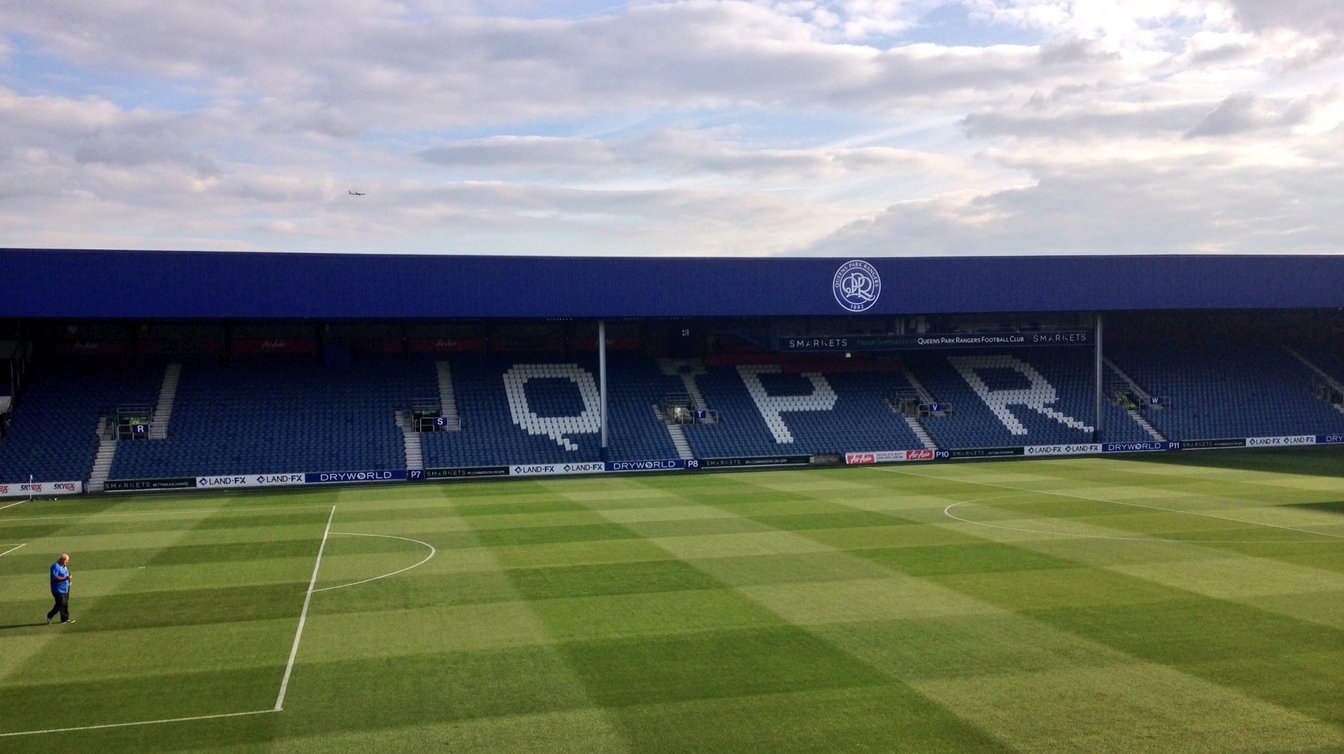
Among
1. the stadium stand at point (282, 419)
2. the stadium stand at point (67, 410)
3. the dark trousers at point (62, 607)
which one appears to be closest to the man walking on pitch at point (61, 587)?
the dark trousers at point (62, 607)

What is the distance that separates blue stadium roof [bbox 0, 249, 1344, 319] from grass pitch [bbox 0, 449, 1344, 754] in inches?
582

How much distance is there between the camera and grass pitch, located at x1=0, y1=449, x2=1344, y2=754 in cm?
1398

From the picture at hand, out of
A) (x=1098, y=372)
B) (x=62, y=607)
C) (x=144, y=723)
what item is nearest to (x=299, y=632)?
(x=144, y=723)

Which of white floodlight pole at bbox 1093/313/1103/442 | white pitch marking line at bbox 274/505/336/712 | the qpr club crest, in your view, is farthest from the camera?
white floodlight pole at bbox 1093/313/1103/442

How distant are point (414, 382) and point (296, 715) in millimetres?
40175

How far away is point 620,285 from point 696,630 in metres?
33.0

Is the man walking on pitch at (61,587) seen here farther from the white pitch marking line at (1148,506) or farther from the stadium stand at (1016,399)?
the stadium stand at (1016,399)

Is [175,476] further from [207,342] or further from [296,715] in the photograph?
[296,715]

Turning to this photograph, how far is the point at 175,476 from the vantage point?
4466 cm

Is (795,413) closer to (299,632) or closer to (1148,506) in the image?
(1148,506)

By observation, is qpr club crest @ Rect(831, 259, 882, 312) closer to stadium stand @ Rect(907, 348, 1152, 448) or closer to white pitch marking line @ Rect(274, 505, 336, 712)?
stadium stand @ Rect(907, 348, 1152, 448)

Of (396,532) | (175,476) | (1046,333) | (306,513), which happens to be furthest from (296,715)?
(1046,333)

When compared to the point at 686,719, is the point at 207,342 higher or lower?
higher

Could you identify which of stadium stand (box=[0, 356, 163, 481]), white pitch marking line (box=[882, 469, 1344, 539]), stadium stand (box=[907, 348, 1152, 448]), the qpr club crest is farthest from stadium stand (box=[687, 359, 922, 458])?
stadium stand (box=[0, 356, 163, 481])
